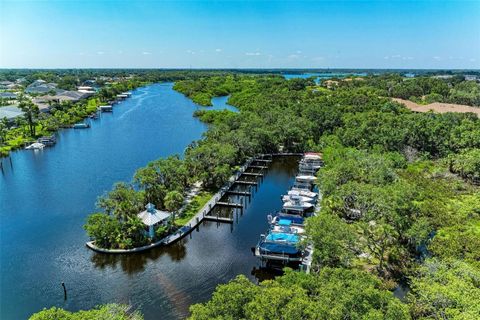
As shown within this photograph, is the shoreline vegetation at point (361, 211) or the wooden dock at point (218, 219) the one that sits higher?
the shoreline vegetation at point (361, 211)

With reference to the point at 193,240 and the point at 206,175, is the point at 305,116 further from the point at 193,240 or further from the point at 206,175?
the point at 193,240

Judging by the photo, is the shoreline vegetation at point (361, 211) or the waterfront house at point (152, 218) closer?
the shoreline vegetation at point (361, 211)

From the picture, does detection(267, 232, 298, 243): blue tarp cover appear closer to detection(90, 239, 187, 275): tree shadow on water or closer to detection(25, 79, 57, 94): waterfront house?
detection(90, 239, 187, 275): tree shadow on water

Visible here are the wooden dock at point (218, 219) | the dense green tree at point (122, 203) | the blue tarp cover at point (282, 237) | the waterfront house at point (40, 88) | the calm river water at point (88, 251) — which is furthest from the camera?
the waterfront house at point (40, 88)

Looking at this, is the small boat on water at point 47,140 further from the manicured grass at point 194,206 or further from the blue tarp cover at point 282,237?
the blue tarp cover at point 282,237

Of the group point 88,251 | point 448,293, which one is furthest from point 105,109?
point 448,293

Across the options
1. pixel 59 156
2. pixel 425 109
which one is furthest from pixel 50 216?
pixel 425 109

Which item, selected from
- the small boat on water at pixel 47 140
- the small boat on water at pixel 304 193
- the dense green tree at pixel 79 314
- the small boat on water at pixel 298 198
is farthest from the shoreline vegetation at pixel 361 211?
the small boat on water at pixel 47 140

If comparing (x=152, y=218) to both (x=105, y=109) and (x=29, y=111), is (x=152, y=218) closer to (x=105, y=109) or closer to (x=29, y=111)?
(x=29, y=111)
